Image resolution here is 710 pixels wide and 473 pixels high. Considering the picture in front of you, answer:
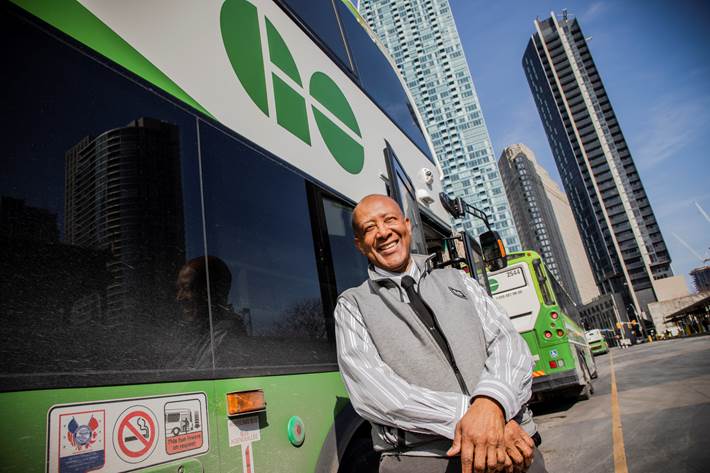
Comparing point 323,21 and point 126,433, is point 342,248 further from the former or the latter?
point 323,21

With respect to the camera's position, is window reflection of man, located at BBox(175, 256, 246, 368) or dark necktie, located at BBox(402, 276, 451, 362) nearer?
window reflection of man, located at BBox(175, 256, 246, 368)

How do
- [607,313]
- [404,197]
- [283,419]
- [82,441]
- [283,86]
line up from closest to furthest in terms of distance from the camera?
[82,441], [283,419], [283,86], [404,197], [607,313]

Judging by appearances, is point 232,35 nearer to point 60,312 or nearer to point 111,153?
point 111,153

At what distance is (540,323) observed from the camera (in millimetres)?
7969

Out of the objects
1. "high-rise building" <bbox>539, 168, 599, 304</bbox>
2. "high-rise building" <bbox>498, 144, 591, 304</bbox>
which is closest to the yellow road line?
"high-rise building" <bbox>498, 144, 591, 304</bbox>

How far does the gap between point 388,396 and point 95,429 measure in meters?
0.77

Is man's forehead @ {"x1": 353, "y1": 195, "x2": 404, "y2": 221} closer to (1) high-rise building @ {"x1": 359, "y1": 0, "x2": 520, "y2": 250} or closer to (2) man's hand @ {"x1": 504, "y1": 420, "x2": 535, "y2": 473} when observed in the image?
(2) man's hand @ {"x1": 504, "y1": 420, "x2": 535, "y2": 473}

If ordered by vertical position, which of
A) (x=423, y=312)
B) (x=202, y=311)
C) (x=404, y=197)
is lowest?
(x=423, y=312)

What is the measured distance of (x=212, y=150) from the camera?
5.34 feet

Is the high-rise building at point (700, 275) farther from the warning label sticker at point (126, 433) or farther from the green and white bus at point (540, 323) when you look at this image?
the warning label sticker at point (126, 433)

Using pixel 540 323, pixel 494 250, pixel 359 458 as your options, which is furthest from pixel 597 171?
pixel 359 458

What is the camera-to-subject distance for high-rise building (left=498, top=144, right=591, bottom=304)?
129m

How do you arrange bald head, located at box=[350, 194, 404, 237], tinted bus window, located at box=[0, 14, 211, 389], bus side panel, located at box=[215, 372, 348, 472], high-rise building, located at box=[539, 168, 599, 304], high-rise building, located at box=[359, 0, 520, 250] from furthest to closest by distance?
high-rise building, located at box=[539, 168, 599, 304] < high-rise building, located at box=[359, 0, 520, 250] < bald head, located at box=[350, 194, 404, 237] < bus side panel, located at box=[215, 372, 348, 472] < tinted bus window, located at box=[0, 14, 211, 389]

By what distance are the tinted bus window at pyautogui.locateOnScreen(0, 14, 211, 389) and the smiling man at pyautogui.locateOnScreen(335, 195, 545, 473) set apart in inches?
21.5
